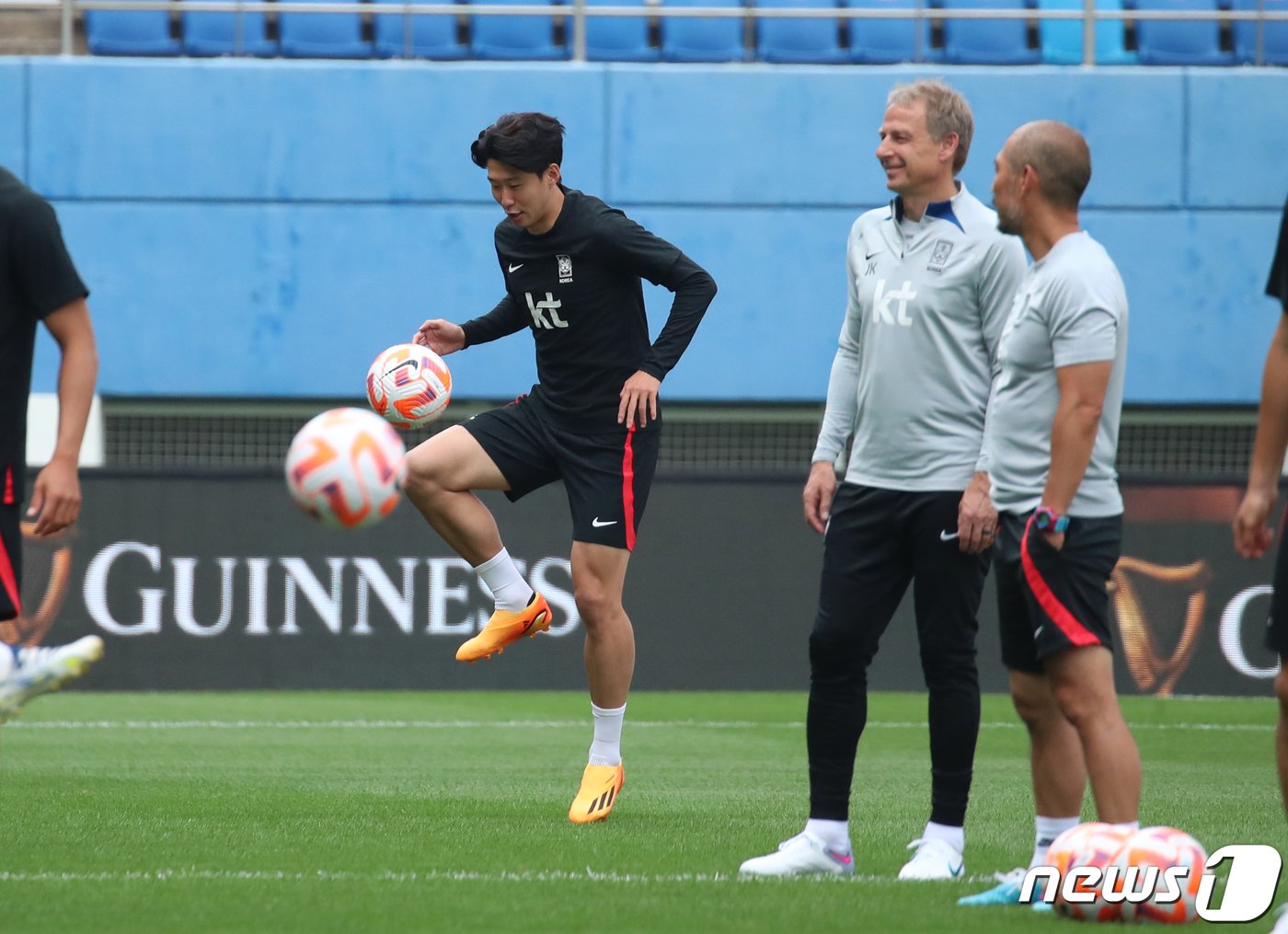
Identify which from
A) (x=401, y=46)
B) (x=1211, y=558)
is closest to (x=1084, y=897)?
(x=1211, y=558)

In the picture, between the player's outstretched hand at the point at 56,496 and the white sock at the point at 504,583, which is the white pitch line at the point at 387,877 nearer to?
the player's outstretched hand at the point at 56,496

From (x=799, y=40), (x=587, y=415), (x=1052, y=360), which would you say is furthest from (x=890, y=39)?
(x=1052, y=360)

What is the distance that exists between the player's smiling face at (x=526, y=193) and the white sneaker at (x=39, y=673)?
7.42 ft

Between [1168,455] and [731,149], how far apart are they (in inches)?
180

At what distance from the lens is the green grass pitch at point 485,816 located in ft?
14.2

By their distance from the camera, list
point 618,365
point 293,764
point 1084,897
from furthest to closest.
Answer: point 293,764
point 618,365
point 1084,897

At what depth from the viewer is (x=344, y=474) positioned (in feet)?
17.0

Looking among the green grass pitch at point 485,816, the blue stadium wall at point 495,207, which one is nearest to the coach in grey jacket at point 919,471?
the green grass pitch at point 485,816

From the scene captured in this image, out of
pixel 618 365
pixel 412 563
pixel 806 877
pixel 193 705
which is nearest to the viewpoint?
pixel 806 877

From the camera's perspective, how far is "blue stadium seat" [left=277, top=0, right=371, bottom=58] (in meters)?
15.0

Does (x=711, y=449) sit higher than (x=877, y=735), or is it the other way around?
(x=711, y=449)

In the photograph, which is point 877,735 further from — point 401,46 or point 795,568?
point 401,46

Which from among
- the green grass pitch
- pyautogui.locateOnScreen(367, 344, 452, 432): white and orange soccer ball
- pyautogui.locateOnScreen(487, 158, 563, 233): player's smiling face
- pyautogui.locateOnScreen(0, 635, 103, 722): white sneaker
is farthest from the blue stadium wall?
pyautogui.locateOnScreen(0, 635, 103, 722): white sneaker

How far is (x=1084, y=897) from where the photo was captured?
412cm
